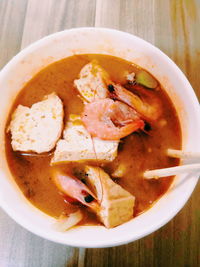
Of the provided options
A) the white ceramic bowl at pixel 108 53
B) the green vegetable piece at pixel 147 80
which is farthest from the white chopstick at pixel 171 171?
the green vegetable piece at pixel 147 80

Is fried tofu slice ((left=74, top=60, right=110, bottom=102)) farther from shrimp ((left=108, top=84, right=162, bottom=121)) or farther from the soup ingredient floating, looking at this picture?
the soup ingredient floating

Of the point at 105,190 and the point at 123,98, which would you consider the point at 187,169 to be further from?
the point at 123,98

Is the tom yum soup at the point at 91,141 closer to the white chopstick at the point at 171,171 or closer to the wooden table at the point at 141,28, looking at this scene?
the white chopstick at the point at 171,171

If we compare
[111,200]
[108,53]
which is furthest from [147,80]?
[111,200]

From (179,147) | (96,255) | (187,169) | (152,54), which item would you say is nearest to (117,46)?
(152,54)

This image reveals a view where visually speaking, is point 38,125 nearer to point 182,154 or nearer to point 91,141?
point 91,141
